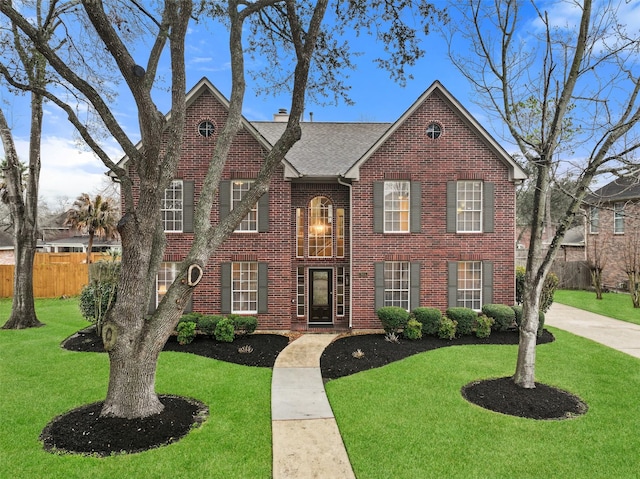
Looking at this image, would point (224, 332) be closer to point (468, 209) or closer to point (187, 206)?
point (187, 206)

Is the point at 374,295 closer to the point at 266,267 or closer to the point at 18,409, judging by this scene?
the point at 266,267

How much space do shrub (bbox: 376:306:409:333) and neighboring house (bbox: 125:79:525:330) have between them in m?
0.83

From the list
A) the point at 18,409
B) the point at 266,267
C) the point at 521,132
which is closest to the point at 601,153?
the point at 521,132

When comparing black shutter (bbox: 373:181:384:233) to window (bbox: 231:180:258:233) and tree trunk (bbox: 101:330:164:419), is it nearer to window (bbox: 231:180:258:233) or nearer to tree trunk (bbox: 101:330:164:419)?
window (bbox: 231:180:258:233)

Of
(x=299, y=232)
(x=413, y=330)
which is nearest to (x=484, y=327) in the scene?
(x=413, y=330)

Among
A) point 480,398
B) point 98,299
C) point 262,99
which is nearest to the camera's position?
point 480,398

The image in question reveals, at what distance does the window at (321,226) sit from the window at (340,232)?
8.6 inches

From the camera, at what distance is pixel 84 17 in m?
8.27

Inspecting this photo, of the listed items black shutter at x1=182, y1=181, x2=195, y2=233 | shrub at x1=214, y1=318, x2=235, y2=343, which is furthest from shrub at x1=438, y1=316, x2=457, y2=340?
black shutter at x1=182, y1=181, x2=195, y2=233

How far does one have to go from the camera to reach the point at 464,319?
11.4 m

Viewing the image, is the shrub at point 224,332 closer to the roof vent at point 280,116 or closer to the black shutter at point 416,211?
the black shutter at point 416,211

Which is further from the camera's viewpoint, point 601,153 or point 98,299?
point 98,299

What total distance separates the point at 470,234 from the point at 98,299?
12.1 metres

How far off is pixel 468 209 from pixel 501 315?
11.9 feet
